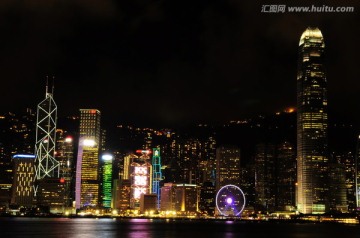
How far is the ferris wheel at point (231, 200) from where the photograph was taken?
569 ft

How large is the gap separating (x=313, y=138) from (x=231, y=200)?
42.0 m

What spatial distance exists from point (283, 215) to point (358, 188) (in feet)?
147

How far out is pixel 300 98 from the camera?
199 meters

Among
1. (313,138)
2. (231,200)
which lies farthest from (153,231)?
(313,138)

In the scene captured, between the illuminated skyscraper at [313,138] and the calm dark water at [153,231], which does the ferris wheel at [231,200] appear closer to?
the illuminated skyscraper at [313,138]

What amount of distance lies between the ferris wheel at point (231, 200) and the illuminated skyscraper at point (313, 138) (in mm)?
31747

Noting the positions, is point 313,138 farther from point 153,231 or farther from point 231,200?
point 153,231

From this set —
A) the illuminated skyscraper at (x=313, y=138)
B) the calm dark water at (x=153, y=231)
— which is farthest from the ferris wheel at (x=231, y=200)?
the calm dark water at (x=153, y=231)

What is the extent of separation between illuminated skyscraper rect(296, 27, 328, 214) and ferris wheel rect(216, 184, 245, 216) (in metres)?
31.7

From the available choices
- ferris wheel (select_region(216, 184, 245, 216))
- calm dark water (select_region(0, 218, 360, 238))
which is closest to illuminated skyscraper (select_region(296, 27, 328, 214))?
ferris wheel (select_region(216, 184, 245, 216))

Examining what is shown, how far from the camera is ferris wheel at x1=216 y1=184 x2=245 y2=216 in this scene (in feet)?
569

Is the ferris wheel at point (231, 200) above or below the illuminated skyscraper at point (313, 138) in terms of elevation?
below

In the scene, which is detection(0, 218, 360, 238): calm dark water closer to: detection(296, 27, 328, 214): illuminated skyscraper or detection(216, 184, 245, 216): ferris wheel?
detection(216, 184, 245, 216): ferris wheel

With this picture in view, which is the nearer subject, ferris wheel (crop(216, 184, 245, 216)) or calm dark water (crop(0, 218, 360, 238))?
calm dark water (crop(0, 218, 360, 238))
